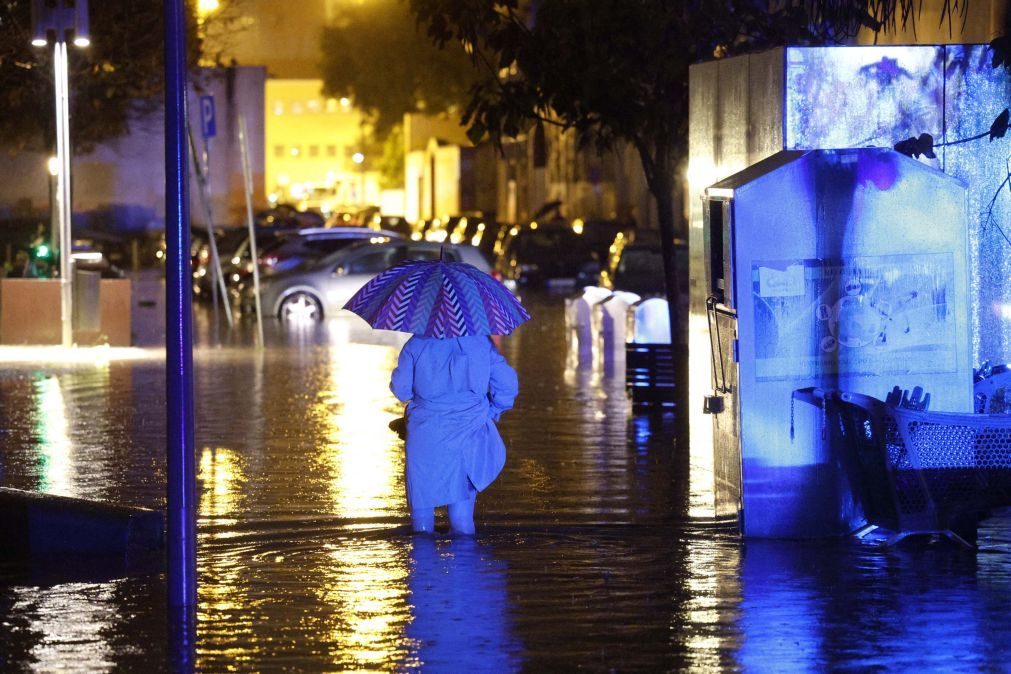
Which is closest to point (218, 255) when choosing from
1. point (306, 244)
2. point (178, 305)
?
point (306, 244)

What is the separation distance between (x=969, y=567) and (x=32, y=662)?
14.7ft

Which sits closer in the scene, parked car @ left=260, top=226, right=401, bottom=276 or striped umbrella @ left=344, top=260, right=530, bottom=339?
striped umbrella @ left=344, top=260, right=530, bottom=339

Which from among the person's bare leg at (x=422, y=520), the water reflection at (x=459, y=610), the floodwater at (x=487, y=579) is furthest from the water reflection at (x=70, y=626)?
the person's bare leg at (x=422, y=520)

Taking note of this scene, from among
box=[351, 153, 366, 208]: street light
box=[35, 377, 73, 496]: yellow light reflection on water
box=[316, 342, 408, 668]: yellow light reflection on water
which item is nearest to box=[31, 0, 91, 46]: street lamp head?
box=[35, 377, 73, 496]: yellow light reflection on water

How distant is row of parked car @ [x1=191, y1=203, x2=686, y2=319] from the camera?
1171 inches

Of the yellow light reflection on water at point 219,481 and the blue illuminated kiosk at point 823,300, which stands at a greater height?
the blue illuminated kiosk at point 823,300

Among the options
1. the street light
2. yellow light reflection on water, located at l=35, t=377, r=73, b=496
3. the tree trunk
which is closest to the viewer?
yellow light reflection on water, located at l=35, t=377, r=73, b=496

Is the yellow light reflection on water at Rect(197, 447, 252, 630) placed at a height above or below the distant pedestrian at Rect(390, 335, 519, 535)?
below

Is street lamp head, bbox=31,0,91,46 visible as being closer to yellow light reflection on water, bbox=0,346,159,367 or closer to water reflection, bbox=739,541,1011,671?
yellow light reflection on water, bbox=0,346,159,367

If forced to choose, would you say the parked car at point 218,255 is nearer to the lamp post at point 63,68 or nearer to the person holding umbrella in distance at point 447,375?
the lamp post at point 63,68

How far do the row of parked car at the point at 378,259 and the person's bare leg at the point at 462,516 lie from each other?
13.7 metres

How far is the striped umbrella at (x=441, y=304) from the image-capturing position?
360 inches

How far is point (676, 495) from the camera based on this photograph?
36.8 feet

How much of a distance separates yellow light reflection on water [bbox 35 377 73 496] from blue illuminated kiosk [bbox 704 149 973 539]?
4448mm
